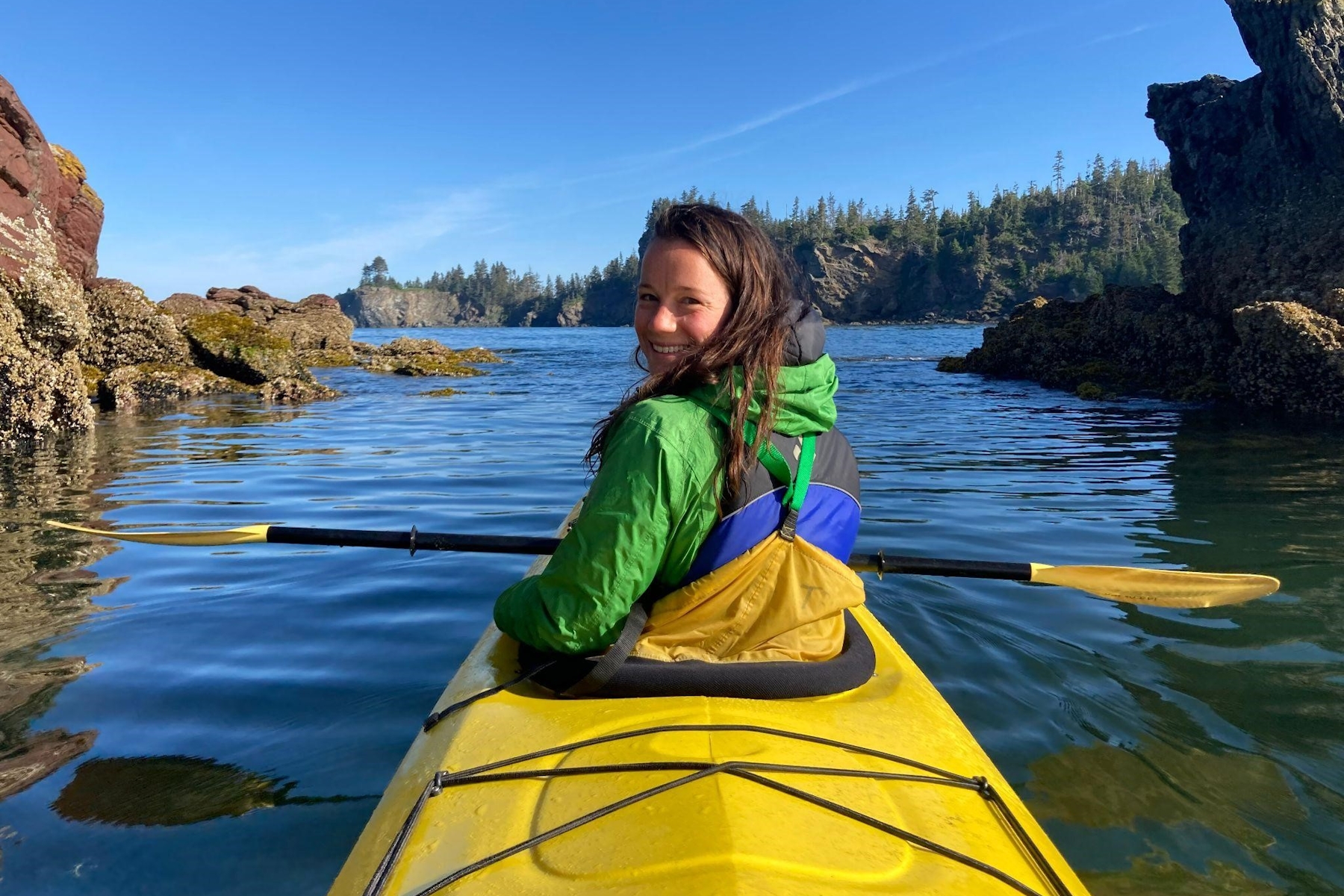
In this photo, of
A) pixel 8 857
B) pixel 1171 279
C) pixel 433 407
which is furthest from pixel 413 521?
pixel 1171 279

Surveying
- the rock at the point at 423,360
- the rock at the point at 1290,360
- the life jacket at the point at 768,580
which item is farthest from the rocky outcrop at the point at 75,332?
the rock at the point at 1290,360

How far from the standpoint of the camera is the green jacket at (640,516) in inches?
82.4

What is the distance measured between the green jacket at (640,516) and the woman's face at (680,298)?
0.27 m

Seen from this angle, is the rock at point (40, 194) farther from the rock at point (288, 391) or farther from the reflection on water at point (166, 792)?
the reflection on water at point (166, 792)

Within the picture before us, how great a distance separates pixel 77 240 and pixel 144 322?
181 cm

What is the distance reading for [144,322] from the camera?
15633 mm

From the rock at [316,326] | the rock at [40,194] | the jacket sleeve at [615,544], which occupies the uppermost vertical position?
the rock at [40,194]

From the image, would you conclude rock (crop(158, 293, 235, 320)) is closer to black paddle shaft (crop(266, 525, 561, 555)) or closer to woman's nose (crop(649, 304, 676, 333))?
black paddle shaft (crop(266, 525, 561, 555))

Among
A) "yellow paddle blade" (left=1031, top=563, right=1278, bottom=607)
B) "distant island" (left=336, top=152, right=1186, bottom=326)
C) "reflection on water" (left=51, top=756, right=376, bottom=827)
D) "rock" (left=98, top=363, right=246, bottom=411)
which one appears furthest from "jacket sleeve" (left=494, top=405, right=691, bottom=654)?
"distant island" (left=336, top=152, right=1186, bottom=326)

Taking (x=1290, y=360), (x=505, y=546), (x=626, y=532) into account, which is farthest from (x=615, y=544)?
(x=1290, y=360)

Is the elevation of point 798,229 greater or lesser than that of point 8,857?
greater

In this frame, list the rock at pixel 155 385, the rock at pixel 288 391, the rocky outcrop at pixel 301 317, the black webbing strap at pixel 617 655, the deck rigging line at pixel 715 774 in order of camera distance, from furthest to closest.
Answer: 1. the rocky outcrop at pixel 301 317
2. the rock at pixel 288 391
3. the rock at pixel 155 385
4. the black webbing strap at pixel 617 655
5. the deck rigging line at pixel 715 774

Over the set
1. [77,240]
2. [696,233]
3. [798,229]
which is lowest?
[696,233]

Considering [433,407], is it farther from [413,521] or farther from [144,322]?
[413,521]
